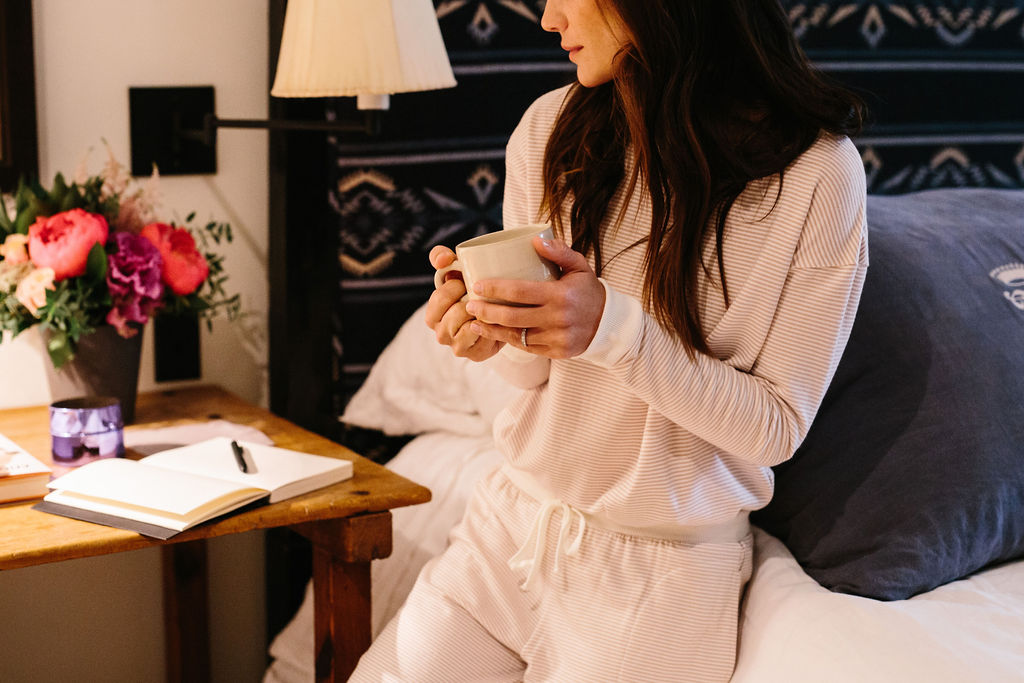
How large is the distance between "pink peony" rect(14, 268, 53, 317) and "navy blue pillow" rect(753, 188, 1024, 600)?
0.93m

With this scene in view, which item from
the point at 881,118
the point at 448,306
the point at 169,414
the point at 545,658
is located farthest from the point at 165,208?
the point at 881,118

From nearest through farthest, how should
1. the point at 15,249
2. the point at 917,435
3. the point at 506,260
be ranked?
1. the point at 506,260
2. the point at 917,435
3. the point at 15,249

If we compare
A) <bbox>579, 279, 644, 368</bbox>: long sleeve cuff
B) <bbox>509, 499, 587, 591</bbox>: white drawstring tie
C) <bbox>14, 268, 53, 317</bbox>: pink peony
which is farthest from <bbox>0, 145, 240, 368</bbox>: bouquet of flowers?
<bbox>579, 279, 644, 368</bbox>: long sleeve cuff

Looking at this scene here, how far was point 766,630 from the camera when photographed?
1.08 meters

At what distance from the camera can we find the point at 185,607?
168cm

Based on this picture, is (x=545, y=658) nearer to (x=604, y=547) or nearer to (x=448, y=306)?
(x=604, y=547)

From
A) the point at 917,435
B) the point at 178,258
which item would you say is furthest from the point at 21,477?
the point at 917,435

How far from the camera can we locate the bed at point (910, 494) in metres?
1.01

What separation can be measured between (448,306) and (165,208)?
2.73 feet

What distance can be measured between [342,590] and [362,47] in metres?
0.69

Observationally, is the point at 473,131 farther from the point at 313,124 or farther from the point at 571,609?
the point at 571,609

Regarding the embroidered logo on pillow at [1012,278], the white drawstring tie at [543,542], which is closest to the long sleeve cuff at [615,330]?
the white drawstring tie at [543,542]

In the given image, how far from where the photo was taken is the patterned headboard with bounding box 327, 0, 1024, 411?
1672 millimetres

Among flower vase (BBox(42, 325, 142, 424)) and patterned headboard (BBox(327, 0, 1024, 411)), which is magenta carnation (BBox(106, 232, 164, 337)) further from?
patterned headboard (BBox(327, 0, 1024, 411))
